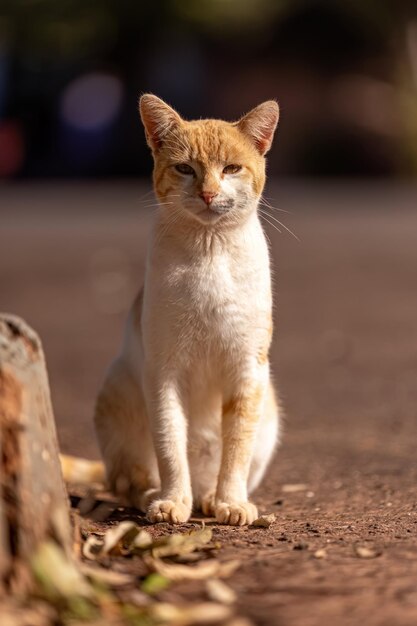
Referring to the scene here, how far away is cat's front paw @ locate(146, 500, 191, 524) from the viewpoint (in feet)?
12.4

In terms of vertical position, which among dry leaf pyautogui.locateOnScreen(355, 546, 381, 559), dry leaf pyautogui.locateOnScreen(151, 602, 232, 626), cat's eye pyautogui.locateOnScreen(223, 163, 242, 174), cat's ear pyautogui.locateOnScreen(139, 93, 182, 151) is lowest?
dry leaf pyautogui.locateOnScreen(355, 546, 381, 559)

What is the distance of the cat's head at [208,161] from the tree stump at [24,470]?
1.17 meters

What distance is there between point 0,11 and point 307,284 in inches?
638

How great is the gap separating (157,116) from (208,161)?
11.1 inches

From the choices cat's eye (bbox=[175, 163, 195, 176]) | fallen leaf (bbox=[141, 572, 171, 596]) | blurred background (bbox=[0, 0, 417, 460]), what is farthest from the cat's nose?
blurred background (bbox=[0, 0, 417, 460])

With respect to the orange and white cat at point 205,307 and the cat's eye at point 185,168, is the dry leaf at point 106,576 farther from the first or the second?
the cat's eye at point 185,168

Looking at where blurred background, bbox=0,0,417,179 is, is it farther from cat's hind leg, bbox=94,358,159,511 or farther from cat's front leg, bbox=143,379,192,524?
cat's front leg, bbox=143,379,192,524

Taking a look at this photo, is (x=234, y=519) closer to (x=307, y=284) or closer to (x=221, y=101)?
(x=307, y=284)

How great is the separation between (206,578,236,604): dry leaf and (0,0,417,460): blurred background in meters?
8.67

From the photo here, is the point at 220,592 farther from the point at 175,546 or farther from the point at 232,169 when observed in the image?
Result: the point at 232,169

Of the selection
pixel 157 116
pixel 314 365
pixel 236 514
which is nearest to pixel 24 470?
pixel 236 514

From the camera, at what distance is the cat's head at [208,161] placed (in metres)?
3.90

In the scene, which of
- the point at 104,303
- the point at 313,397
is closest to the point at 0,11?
the point at 104,303

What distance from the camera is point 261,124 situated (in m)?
4.13
